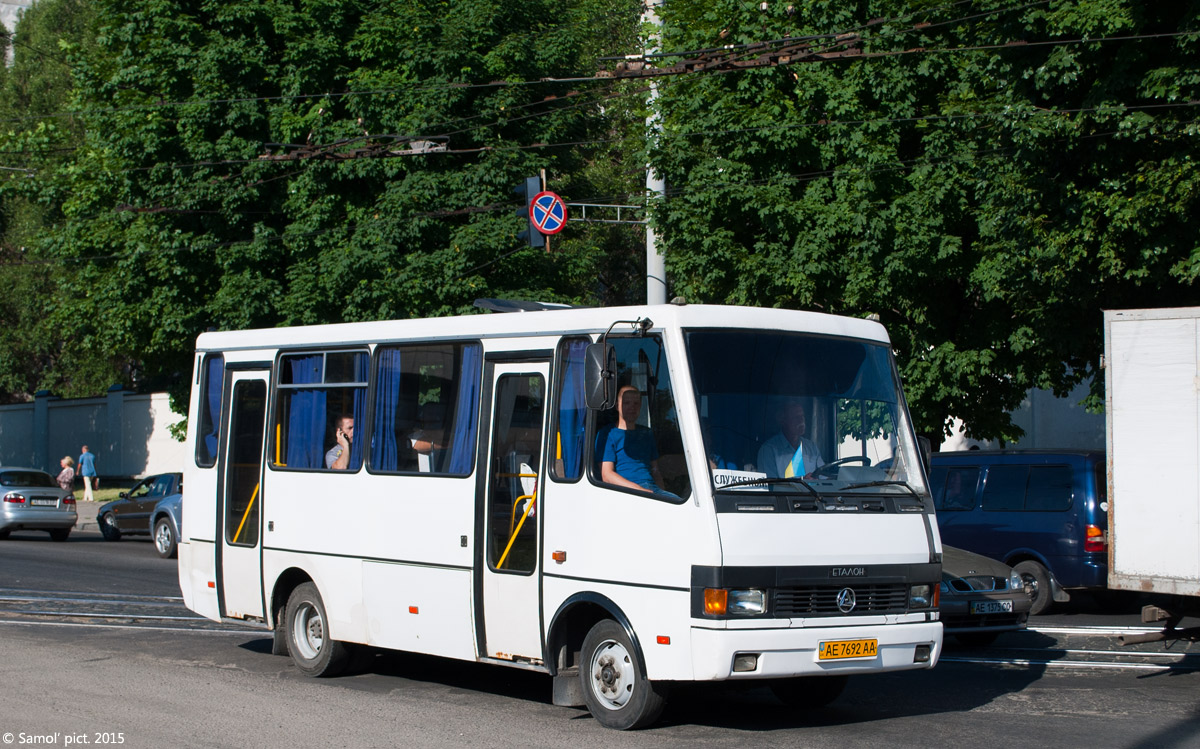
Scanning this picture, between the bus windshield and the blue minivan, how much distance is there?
6.22 metres

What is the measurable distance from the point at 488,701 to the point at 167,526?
1562 centimetres

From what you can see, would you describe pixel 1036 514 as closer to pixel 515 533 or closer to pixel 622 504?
pixel 515 533

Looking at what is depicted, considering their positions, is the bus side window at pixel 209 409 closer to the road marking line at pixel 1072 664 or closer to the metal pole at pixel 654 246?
the road marking line at pixel 1072 664

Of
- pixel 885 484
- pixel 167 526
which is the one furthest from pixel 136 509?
pixel 885 484

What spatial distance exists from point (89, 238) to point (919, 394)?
18.6 metres

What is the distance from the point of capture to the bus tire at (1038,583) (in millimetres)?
14859

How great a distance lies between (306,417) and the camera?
10.6 meters

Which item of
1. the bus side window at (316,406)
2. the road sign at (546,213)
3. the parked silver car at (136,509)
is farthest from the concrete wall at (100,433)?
the bus side window at (316,406)

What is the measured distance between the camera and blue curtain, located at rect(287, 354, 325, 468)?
34.2 ft

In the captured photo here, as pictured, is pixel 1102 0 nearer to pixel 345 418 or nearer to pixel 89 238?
pixel 345 418

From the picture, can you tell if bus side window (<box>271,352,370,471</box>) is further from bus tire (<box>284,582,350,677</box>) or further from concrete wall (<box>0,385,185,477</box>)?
concrete wall (<box>0,385,185,477</box>)

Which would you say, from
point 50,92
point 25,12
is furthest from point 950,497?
point 25,12

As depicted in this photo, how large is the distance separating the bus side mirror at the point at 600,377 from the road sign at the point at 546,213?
12.8m

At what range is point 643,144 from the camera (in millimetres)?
20906
